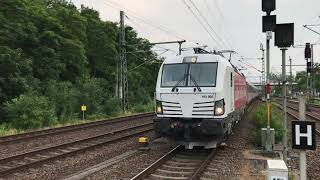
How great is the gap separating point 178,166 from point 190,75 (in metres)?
3.10

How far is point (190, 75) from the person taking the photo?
42.0 feet

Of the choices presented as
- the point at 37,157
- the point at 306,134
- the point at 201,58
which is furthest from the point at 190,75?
the point at 306,134

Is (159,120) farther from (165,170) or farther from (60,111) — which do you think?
(60,111)

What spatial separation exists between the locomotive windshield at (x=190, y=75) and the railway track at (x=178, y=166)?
2.19 metres

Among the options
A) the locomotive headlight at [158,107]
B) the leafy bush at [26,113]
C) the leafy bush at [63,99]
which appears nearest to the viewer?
the locomotive headlight at [158,107]

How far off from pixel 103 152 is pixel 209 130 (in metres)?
3.90

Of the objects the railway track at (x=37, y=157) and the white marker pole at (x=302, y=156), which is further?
Answer: the railway track at (x=37, y=157)

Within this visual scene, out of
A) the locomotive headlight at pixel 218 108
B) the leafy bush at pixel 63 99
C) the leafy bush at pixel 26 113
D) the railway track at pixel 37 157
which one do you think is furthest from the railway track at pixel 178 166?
the leafy bush at pixel 63 99

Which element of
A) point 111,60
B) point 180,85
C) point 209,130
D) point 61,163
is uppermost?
point 111,60

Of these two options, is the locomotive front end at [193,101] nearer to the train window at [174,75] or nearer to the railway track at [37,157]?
the train window at [174,75]

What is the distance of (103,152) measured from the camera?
1364 cm

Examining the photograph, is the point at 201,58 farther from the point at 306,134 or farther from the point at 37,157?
the point at 306,134

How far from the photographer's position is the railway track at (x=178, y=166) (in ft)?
31.4

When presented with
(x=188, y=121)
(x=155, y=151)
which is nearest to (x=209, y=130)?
(x=188, y=121)
